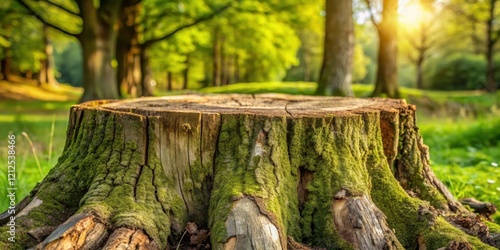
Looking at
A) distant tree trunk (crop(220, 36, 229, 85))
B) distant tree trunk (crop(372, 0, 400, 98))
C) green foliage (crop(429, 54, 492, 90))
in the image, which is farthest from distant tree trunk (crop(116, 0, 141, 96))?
green foliage (crop(429, 54, 492, 90))

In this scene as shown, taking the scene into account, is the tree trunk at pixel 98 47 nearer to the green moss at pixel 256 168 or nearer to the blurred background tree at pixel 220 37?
the blurred background tree at pixel 220 37

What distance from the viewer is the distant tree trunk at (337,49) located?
10.3m

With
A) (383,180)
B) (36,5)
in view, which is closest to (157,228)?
(383,180)

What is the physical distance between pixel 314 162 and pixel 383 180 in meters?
0.51

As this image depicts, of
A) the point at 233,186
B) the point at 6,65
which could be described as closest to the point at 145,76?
the point at 6,65

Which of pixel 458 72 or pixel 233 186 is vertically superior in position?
pixel 458 72

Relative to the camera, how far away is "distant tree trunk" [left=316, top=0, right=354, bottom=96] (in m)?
10.3

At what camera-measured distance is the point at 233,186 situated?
2.45m

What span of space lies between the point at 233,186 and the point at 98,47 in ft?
42.5

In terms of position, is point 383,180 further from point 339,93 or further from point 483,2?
point 483,2

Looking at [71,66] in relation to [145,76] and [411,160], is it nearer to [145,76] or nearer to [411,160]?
[145,76]

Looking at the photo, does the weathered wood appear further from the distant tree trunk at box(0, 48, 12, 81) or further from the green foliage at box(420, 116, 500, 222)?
the distant tree trunk at box(0, 48, 12, 81)

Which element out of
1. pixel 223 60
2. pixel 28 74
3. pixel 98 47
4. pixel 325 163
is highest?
pixel 223 60

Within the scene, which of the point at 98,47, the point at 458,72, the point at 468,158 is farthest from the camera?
the point at 458,72
